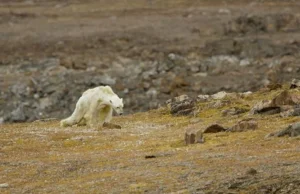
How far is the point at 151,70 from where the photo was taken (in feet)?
180

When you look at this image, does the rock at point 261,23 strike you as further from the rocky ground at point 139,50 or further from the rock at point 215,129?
the rock at point 215,129

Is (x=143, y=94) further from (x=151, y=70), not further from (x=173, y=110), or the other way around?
(x=173, y=110)

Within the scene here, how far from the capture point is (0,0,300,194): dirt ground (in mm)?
18578

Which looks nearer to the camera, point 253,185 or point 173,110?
point 253,185

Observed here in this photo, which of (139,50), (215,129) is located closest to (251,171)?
(215,129)

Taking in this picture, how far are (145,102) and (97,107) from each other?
854 inches

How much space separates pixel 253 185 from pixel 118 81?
3601cm

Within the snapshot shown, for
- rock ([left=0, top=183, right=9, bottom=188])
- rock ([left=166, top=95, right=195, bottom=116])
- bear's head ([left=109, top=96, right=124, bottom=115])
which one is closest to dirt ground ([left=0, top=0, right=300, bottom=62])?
rock ([left=166, top=95, right=195, bottom=116])

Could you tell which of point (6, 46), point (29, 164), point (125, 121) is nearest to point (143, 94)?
point (6, 46)

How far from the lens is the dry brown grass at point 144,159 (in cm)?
1795

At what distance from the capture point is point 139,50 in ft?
199

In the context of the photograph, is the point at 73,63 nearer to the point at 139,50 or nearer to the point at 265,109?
the point at 139,50

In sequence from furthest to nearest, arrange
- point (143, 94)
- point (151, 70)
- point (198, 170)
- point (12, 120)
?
point (151, 70), point (143, 94), point (12, 120), point (198, 170)

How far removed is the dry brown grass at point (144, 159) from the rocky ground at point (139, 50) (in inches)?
805
